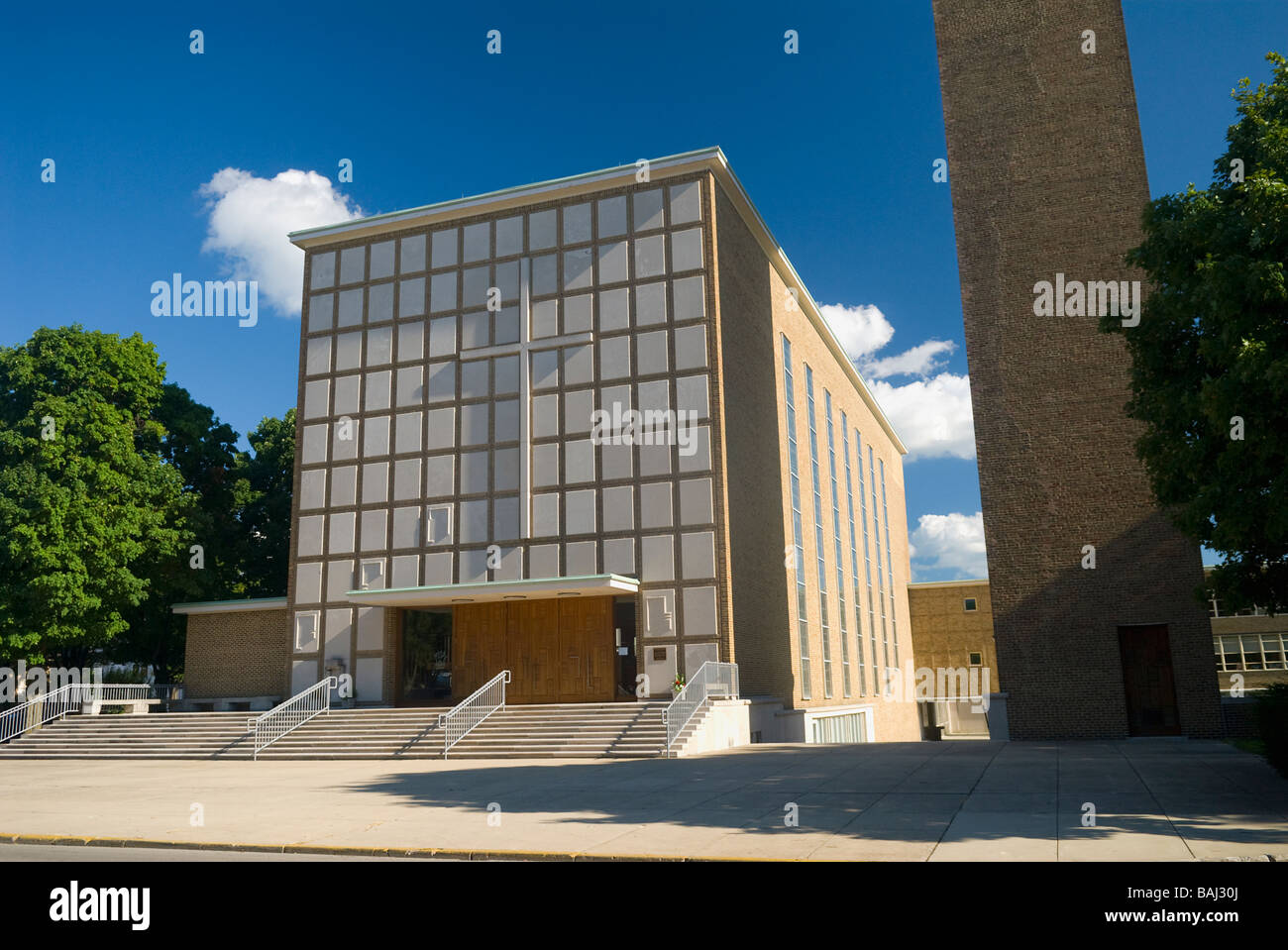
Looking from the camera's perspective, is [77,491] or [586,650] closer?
[586,650]

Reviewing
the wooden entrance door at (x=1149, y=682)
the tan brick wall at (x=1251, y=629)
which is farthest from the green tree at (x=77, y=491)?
the tan brick wall at (x=1251, y=629)

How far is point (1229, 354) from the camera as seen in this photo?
12.2 meters

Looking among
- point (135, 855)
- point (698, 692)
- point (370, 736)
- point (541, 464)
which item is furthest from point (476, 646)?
point (135, 855)

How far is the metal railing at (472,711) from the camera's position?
23.7m

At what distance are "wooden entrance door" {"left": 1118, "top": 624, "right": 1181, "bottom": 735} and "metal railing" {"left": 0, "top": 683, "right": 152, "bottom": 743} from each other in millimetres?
29036

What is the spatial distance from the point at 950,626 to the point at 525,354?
38849 mm

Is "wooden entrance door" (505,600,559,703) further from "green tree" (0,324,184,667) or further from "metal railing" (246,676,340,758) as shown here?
"green tree" (0,324,184,667)

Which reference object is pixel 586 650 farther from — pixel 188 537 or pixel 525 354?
pixel 188 537
